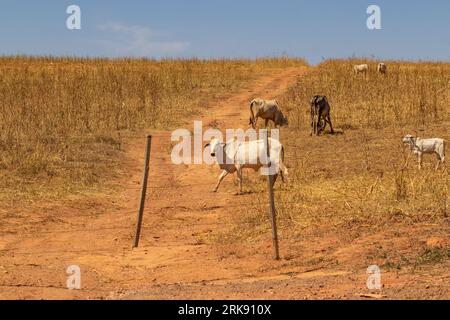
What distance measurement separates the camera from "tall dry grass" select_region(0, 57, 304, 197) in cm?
1319

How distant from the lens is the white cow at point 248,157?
12.4m

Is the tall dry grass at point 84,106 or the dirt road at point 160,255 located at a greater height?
the tall dry grass at point 84,106

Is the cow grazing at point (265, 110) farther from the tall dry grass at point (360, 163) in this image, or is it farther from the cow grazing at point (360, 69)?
the cow grazing at point (360, 69)

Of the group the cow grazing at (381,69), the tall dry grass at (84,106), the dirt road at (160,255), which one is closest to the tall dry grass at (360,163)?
the dirt road at (160,255)

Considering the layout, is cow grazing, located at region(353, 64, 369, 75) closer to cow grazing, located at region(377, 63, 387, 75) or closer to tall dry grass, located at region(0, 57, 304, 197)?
cow grazing, located at region(377, 63, 387, 75)

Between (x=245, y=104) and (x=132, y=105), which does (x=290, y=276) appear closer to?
(x=132, y=105)

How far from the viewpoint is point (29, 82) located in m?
24.2

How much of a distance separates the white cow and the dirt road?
45 centimetres

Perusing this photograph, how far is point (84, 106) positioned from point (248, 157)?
30.8 ft

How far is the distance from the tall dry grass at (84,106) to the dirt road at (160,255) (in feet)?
3.71

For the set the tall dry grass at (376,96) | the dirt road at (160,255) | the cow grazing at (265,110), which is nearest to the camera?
the dirt road at (160,255)

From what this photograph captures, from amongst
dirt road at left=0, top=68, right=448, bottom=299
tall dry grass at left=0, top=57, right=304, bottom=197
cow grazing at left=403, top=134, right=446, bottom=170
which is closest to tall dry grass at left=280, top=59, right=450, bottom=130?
→ tall dry grass at left=0, top=57, right=304, bottom=197

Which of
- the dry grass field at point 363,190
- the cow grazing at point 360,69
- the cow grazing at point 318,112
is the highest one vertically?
the cow grazing at point 360,69
